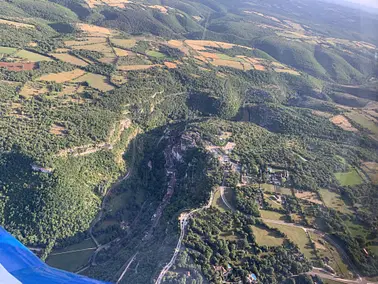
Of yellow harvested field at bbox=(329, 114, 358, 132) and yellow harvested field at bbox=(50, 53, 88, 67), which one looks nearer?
yellow harvested field at bbox=(329, 114, 358, 132)

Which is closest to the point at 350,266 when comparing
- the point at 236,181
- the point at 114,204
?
the point at 236,181

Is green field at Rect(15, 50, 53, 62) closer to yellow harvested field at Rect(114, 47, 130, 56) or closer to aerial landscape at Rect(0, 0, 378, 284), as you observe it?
aerial landscape at Rect(0, 0, 378, 284)

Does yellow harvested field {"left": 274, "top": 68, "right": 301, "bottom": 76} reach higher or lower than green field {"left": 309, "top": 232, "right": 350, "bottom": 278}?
lower

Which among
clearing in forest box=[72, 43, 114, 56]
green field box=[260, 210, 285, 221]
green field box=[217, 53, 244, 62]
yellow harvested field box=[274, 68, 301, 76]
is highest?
green field box=[260, 210, 285, 221]

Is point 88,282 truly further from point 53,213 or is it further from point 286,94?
point 286,94

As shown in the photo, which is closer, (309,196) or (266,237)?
(266,237)

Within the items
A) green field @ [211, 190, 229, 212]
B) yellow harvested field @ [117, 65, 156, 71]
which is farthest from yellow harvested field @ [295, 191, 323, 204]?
yellow harvested field @ [117, 65, 156, 71]

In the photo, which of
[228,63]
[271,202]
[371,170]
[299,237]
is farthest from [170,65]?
[299,237]

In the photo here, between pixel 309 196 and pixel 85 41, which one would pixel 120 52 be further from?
pixel 309 196
